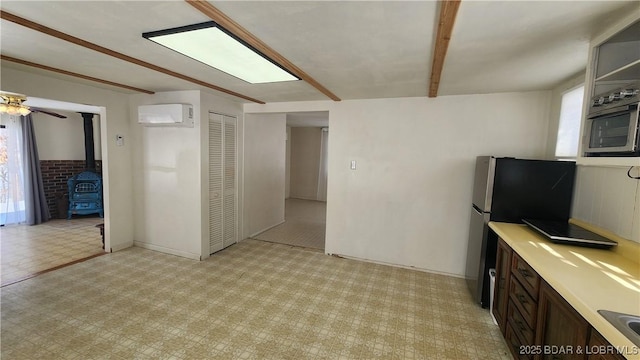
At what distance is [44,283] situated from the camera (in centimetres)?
291

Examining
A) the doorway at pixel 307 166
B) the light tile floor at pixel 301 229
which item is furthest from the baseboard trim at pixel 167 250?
the doorway at pixel 307 166

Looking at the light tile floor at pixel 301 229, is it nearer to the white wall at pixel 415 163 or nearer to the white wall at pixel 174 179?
the white wall at pixel 415 163

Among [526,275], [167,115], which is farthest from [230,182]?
[526,275]

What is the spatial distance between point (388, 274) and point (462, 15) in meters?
2.87

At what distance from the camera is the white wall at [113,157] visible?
10.8 feet

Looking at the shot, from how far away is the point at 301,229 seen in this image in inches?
205

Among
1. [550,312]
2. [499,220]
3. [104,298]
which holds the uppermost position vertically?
[499,220]

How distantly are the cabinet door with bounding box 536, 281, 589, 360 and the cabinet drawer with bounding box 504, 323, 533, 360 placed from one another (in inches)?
7.7

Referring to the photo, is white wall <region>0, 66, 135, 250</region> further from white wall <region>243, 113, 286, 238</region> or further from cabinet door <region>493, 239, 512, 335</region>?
cabinet door <region>493, 239, 512, 335</region>

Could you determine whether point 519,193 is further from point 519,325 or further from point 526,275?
point 519,325

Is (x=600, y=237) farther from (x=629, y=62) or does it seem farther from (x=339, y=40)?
(x=339, y=40)

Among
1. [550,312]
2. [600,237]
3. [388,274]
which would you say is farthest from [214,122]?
[600,237]

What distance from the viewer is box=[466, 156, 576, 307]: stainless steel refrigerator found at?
7.72 feet

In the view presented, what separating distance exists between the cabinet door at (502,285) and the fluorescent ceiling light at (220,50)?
93.8 inches
